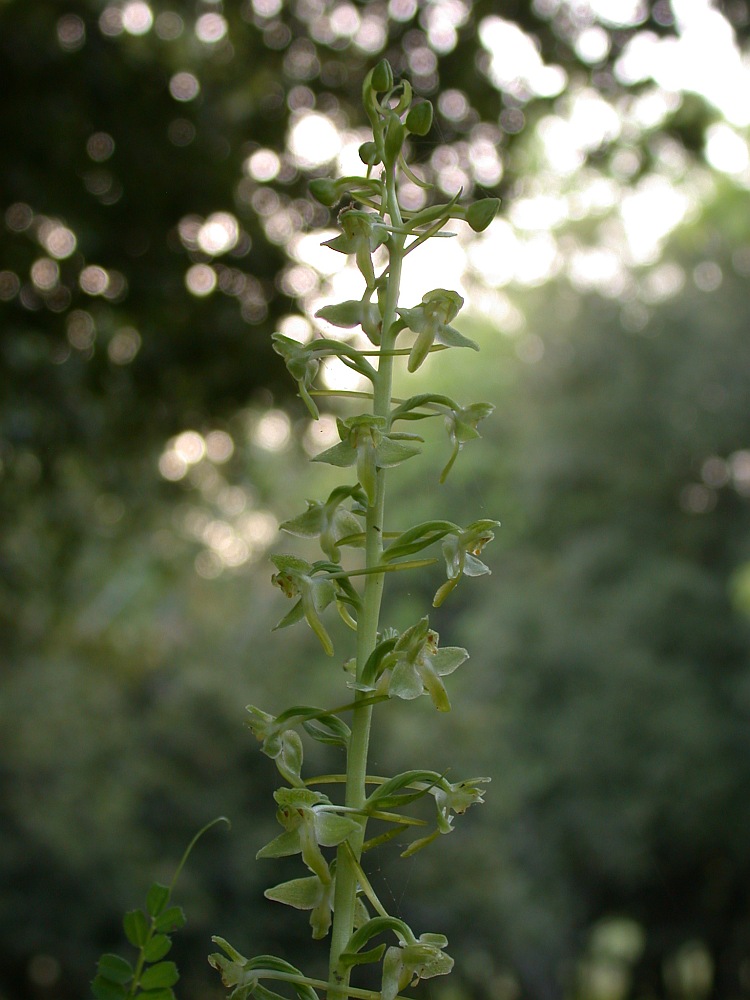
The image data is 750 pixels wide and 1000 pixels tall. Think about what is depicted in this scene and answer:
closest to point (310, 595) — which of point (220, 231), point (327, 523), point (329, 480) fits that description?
point (327, 523)

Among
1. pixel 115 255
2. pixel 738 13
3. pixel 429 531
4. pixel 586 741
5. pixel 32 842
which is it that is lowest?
pixel 586 741

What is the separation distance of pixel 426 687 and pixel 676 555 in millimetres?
16208

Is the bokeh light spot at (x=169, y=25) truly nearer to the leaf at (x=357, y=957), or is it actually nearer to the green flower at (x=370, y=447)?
the green flower at (x=370, y=447)

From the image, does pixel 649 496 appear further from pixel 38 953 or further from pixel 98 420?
pixel 98 420

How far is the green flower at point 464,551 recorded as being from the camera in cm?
76

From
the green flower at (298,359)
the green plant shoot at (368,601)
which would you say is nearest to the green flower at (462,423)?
the green plant shoot at (368,601)

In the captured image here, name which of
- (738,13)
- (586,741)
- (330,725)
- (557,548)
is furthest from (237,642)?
(330,725)

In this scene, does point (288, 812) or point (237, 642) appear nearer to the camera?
point (288, 812)

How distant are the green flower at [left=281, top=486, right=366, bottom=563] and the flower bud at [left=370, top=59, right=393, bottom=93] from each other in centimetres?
32

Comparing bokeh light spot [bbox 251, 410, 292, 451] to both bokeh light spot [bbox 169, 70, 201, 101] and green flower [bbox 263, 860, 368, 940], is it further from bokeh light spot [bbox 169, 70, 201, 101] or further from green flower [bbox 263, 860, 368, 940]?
green flower [bbox 263, 860, 368, 940]

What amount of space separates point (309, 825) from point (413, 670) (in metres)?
0.12

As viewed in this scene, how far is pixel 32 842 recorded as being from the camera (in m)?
9.95

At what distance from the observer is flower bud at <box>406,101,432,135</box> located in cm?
79

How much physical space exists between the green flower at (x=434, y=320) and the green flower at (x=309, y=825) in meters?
0.31
